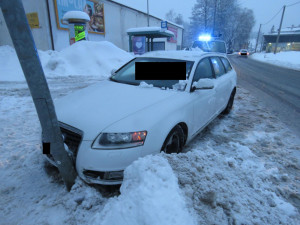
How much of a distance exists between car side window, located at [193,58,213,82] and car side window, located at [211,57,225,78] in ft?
0.87

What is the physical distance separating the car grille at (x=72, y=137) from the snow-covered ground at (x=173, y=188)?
41 cm

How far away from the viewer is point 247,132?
392 cm

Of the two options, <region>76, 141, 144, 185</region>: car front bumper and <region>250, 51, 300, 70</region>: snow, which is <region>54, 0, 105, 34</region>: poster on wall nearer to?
<region>76, 141, 144, 185</region>: car front bumper

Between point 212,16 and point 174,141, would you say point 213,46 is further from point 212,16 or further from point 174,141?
point 212,16

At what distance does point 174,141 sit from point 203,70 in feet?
5.11

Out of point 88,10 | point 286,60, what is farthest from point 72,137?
point 286,60

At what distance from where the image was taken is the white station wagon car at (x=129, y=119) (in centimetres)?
193

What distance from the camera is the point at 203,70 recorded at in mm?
3381

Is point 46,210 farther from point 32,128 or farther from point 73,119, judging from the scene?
point 32,128

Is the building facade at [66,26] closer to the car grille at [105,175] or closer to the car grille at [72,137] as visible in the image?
the car grille at [72,137]

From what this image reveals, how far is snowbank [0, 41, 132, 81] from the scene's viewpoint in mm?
9375

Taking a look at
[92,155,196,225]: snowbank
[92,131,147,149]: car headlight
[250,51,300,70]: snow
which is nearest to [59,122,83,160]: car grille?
[92,131,147,149]: car headlight

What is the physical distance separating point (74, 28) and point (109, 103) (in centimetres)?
1108

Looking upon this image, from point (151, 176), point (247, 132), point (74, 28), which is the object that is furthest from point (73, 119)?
point (74, 28)
